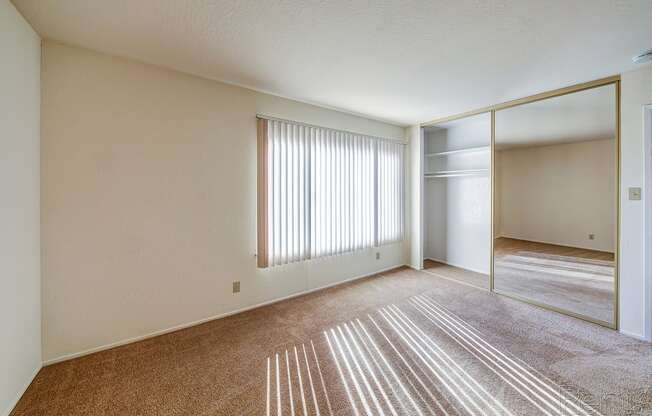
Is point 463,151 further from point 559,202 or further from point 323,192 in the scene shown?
point 323,192

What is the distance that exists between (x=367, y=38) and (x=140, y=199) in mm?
2431

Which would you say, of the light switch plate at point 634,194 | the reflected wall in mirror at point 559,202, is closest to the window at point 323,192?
the reflected wall in mirror at point 559,202

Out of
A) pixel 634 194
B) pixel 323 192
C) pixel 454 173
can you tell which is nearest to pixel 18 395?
pixel 323 192

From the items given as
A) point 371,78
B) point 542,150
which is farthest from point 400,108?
point 542,150

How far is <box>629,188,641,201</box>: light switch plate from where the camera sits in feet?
8.07

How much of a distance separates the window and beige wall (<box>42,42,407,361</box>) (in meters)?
0.19

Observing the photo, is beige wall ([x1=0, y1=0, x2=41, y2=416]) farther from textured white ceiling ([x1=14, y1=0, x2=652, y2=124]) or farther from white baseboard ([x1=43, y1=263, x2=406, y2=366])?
textured white ceiling ([x1=14, y1=0, x2=652, y2=124])

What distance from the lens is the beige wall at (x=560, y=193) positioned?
2914mm

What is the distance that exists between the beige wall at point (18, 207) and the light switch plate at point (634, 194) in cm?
502

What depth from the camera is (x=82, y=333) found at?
2164 mm

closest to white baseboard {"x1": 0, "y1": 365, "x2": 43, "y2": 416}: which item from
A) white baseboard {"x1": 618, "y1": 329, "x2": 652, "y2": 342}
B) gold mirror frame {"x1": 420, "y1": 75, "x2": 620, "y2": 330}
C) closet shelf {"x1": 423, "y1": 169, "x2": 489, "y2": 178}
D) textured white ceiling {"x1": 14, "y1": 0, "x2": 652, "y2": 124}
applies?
textured white ceiling {"x1": 14, "y1": 0, "x2": 652, "y2": 124}

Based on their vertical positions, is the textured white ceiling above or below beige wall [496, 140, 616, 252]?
above

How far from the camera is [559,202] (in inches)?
143

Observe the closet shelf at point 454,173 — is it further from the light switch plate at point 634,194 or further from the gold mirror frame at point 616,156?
the light switch plate at point 634,194
